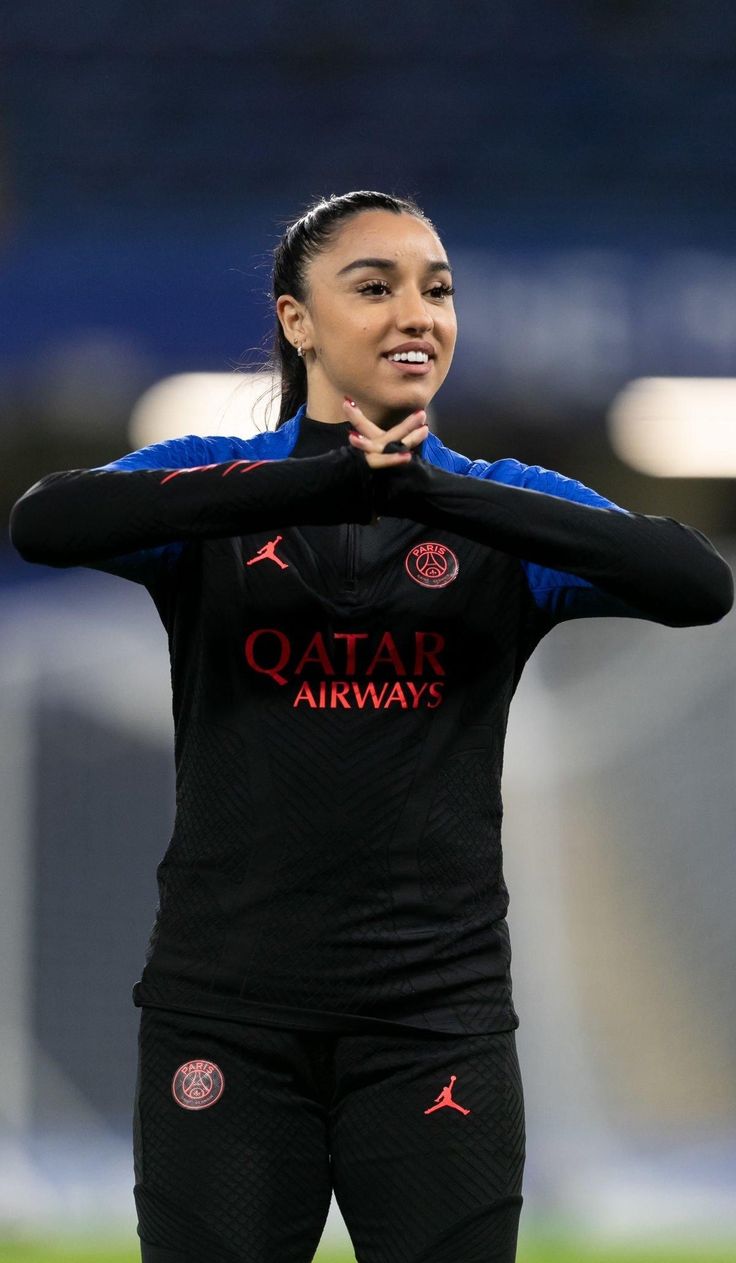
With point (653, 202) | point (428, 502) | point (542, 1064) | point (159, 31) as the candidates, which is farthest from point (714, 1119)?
point (159, 31)

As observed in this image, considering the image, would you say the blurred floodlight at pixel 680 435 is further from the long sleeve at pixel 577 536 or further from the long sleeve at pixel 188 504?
the long sleeve at pixel 188 504

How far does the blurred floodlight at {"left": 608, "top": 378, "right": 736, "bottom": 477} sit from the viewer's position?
18.0ft

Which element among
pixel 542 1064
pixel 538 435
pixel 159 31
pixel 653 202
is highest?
pixel 159 31

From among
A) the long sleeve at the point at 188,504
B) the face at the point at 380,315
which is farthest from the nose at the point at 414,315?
the long sleeve at the point at 188,504

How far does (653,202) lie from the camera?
646cm

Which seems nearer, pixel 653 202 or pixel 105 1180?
pixel 105 1180

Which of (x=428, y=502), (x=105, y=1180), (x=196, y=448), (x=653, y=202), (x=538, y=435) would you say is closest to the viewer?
(x=428, y=502)

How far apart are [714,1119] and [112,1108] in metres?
1.77

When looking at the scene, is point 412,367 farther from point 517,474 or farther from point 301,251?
point 301,251

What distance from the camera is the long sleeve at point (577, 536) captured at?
173 cm

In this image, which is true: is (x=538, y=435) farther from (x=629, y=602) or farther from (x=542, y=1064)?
(x=629, y=602)

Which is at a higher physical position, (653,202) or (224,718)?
(653,202)

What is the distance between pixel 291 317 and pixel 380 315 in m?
0.21

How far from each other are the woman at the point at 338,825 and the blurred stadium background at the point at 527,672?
9.66ft
